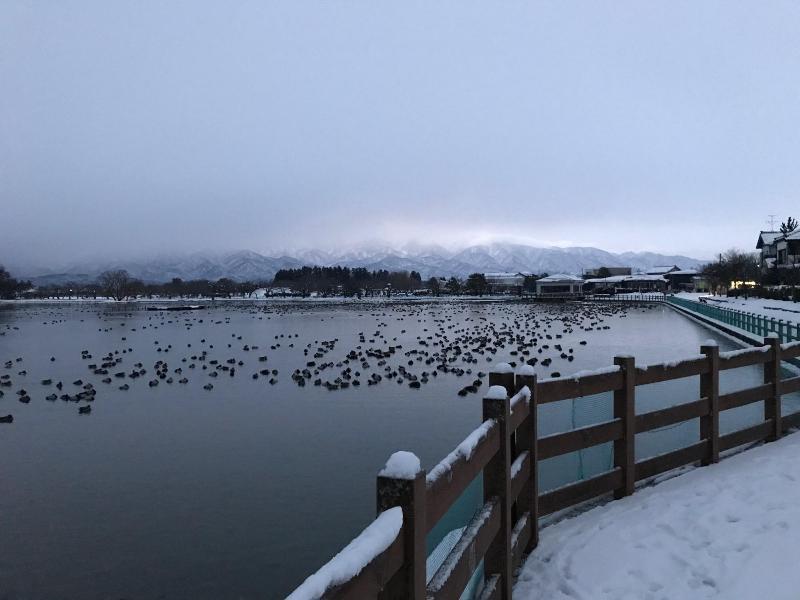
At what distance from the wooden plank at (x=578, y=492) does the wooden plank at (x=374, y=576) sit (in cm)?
353

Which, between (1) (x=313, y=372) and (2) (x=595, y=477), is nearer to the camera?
(2) (x=595, y=477)

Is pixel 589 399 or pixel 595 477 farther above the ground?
pixel 589 399

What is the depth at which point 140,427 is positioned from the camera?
15.0 m

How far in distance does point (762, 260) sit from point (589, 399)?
98.2m

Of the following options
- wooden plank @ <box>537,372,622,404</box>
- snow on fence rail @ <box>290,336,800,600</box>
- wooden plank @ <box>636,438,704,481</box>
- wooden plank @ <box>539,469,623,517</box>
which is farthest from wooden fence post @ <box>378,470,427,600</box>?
wooden plank @ <box>636,438,704,481</box>

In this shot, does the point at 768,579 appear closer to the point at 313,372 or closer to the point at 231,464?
the point at 231,464

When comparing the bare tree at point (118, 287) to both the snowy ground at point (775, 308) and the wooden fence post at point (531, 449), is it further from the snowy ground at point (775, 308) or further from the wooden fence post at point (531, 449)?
the wooden fence post at point (531, 449)

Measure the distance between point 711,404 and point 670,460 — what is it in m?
0.84

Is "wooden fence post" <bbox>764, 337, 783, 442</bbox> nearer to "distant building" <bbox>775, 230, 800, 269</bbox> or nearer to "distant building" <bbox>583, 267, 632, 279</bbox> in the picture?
"distant building" <bbox>775, 230, 800, 269</bbox>

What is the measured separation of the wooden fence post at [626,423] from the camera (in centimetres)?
601

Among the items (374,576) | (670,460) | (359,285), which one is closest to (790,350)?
(670,460)

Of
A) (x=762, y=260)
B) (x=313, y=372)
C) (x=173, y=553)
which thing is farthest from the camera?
(x=762, y=260)

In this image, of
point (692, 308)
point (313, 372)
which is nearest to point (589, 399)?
point (313, 372)

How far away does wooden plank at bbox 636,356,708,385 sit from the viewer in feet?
20.5
